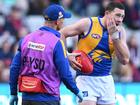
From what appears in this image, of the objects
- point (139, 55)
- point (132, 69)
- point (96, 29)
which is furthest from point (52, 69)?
point (139, 55)

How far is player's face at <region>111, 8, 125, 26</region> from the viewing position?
376 inches

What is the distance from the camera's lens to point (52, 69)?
328 inches

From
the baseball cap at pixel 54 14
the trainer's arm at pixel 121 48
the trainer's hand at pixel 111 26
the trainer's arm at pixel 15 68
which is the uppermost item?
the baseball cap at pixel 54 14

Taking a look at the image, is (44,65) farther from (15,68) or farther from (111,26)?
(111,26)

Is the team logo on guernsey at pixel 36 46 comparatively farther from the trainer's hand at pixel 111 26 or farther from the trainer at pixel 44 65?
the trainer's hand at pixel 111 26

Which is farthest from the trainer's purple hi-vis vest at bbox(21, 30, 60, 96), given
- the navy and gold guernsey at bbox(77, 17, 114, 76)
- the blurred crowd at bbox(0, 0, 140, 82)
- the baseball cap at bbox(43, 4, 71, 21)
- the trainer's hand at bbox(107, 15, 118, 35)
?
the blurred crowd at bbox(0, 0, 140, 82)

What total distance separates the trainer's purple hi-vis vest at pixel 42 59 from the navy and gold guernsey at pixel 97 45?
1.45 metres

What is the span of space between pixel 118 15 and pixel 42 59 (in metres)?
1.80

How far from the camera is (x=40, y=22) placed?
16.3 m

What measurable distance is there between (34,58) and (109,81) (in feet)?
6.51

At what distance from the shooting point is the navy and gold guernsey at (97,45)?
32.1 ft

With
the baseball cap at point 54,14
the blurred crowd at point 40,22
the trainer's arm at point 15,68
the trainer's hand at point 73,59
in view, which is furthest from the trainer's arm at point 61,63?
the blurred crowd at point 40,22

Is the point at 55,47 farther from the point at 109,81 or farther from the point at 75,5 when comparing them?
the point at 75,5

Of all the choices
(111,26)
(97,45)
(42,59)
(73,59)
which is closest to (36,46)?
(42,59)
